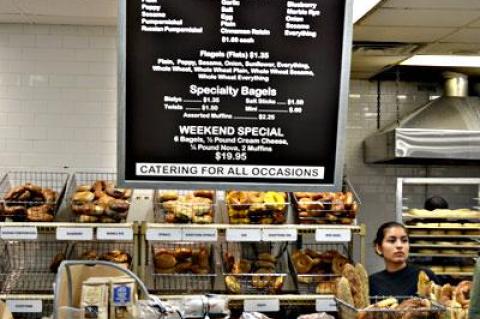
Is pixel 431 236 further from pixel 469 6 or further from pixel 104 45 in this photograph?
pixel 104 45

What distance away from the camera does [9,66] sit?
17.8 feet

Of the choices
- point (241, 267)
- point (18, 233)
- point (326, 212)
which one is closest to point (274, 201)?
point (326, 212)

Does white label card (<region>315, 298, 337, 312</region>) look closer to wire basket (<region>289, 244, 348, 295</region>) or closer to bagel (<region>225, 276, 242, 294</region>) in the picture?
wire basket (<region>289, 244, 348, 295</region>)

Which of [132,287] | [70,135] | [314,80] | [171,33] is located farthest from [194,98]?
[70,135]

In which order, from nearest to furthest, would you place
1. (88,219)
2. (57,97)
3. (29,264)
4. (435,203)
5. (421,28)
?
1. (88,219)
2. (421,28)
3. (29,264)
4. (57,97)
5. (435,203)

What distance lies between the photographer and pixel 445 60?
586 cm

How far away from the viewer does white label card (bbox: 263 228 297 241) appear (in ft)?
13.8

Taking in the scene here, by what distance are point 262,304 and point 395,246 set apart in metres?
0.94

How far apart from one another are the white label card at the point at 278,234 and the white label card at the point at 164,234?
0.54 m

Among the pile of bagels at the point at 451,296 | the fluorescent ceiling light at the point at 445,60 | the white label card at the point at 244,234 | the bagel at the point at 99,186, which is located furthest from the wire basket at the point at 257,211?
the fluorescent ceiling light at the point at 445,60

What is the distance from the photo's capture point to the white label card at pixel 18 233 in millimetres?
4168

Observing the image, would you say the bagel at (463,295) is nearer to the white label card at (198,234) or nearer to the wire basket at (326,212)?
the wire basket at (326,212)

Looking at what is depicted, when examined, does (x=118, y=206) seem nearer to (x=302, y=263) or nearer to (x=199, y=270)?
(x=199, y=270)

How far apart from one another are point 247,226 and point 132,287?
2.11 meters
